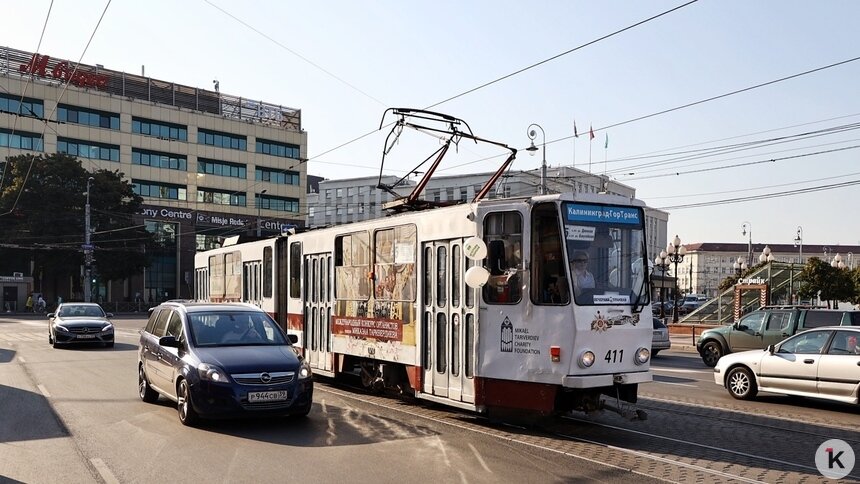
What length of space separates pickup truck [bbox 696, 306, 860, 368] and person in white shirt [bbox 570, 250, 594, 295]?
10209 millimetres

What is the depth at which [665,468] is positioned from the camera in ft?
25.8

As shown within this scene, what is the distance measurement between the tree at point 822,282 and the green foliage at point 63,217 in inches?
1921

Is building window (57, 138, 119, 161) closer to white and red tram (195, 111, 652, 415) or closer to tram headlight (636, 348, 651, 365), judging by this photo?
white and red tram (195, 111, 652, 415)

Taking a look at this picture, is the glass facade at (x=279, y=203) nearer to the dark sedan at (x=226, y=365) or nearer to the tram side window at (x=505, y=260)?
the dark sedan at (x=226, y=365)

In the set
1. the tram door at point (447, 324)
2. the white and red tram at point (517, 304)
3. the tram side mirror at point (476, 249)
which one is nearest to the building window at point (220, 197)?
the white and red tram at point (517, 304)

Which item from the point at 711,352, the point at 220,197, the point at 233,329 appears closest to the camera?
the point at 233,329

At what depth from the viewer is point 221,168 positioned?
247ft

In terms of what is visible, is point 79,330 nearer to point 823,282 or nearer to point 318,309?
point 318,309

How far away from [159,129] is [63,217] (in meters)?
15.3

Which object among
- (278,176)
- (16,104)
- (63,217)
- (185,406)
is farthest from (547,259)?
(278,176)

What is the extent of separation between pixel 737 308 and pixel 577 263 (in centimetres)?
2627

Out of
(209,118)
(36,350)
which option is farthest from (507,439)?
(209,118)

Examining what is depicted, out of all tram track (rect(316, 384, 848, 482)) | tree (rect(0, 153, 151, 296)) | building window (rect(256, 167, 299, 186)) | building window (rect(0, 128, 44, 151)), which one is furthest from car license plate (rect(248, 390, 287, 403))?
building window (rect(256, 167, 299, 186))

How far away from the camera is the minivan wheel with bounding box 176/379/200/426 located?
10.0m
